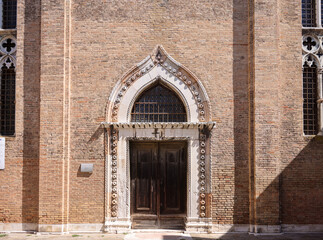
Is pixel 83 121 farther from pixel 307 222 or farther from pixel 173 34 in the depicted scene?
pixel 307 222

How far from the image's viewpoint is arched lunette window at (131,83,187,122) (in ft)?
36.3

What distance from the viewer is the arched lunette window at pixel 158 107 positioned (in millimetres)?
11070

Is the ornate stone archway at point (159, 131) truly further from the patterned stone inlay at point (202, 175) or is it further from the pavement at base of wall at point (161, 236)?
the pavement at base of wall at point (161, 236)

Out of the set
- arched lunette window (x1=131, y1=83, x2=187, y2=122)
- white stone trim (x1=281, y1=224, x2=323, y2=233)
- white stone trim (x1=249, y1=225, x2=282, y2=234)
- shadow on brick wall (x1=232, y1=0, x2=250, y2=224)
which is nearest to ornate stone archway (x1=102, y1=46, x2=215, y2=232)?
arched lunette window (x1=131, y1=83, x2=187, y2=122)

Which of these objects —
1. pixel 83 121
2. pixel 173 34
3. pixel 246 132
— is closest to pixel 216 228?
pixel 246 132

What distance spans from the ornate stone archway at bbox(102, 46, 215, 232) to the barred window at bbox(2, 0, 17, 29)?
3934 millimetres

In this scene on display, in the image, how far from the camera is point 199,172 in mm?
10703

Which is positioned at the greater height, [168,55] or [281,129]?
[168,55]

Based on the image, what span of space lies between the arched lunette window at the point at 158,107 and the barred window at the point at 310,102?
11.6 feet

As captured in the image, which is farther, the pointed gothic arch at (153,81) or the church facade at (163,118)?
the pointed gothic arch at (153,81)

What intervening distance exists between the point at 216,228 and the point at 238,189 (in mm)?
1248

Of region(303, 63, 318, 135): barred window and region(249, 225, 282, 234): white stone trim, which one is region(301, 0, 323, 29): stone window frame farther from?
region(249, 225, 282, 234): white stone trim

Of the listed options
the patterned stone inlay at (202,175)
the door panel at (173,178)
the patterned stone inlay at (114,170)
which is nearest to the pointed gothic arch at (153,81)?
the patterned stone inlay at (114,170)

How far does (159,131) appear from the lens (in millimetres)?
10750
